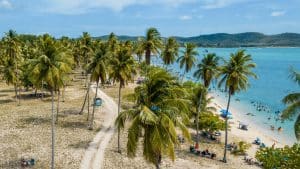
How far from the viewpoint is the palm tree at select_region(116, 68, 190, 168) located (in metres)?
20.8

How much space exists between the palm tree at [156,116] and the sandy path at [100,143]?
18.6 m

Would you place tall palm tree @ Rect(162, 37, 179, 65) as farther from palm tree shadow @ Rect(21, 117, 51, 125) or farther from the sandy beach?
palm tree shadow @ Rect(21, 117, 51, 125)

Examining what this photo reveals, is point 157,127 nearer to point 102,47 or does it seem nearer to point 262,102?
point 102,47

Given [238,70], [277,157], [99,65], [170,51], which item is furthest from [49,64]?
[170,51]

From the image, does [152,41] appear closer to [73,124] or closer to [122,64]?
[73,124]

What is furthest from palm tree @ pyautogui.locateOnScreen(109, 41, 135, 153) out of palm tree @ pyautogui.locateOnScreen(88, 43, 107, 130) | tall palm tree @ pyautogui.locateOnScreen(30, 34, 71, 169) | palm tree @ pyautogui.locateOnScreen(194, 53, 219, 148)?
palm tree @ pyautogui.locateOnScreen(194, 53, 219, 148)

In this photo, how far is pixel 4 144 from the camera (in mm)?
45031

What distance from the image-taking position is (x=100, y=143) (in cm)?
4681

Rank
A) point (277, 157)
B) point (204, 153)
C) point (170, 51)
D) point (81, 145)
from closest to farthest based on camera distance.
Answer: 1. point (277, 157)
2. point (81, 145)
3. point (204, 153)
4. point (170, 51)

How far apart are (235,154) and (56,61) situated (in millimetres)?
29353

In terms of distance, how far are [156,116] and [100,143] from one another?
27.7 metres

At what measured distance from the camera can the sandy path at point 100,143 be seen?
130 ft

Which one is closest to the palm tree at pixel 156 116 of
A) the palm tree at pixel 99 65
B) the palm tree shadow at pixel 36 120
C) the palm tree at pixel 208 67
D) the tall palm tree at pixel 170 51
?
the palm tree at pixel 99 65

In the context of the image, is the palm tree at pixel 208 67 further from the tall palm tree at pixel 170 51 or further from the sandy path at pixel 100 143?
the tall palm tree at pixel 170 51
